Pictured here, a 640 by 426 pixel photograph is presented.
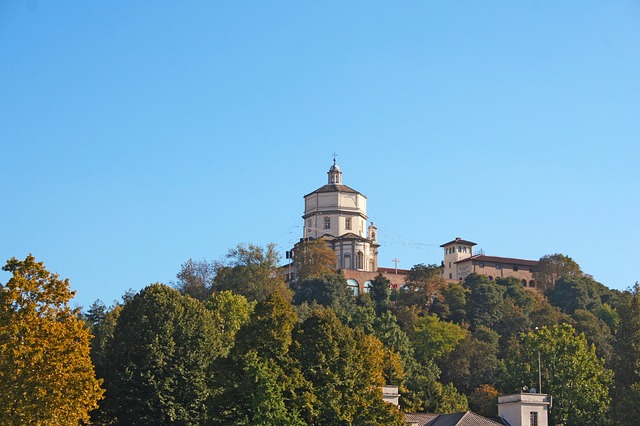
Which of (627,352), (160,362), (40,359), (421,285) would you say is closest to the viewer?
(40,359)

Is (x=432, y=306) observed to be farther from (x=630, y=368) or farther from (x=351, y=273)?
(x=630, y=368)

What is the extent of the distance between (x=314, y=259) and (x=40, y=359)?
3151 inches

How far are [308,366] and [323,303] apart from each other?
2196 inches

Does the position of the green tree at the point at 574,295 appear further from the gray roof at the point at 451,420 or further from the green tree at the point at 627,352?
the gray roof at the point at 451,420

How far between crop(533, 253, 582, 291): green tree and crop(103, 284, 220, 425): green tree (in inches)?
3161

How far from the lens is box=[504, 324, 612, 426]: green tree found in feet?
244

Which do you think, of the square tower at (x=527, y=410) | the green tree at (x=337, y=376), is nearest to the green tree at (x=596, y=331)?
the square tower at (x=527, y=410)

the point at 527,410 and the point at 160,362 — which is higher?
the point at 160,362

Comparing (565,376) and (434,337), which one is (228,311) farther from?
(565,376)

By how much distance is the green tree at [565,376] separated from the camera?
7450 centimetres

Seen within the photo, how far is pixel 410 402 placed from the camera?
264 feet

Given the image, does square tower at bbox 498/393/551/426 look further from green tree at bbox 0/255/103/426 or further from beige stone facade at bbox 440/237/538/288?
beige stone facade at bbox 440/237/538/288

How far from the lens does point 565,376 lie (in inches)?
3041

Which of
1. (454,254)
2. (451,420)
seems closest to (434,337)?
(451,420)
